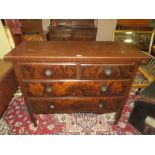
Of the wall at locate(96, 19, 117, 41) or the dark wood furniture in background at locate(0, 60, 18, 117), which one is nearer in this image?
the dark wood furniture in background at locate(0, 60, 18, 117)

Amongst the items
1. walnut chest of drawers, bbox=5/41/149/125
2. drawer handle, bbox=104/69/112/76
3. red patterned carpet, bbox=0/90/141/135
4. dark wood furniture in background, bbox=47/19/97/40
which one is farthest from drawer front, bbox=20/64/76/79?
dark wood furniture in background, bbox=47/19/97/40

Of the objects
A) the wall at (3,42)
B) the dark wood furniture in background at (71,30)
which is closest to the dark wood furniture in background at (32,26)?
the dark wood furniture in background at (71,30)

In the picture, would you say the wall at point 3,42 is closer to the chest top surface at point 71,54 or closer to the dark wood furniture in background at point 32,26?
the chest top surface at point 71,54

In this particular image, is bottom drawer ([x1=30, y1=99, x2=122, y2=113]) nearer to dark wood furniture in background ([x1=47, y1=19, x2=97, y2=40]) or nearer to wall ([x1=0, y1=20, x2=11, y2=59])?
wall ([x1=0, y1=20, x2=11, y2=59])

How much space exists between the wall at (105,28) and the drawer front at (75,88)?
274 cm

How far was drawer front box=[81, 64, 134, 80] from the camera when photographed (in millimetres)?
1172

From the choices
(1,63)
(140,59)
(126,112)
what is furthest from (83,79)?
(1,63)

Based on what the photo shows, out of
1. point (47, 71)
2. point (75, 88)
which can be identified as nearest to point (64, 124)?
point (75, 88)

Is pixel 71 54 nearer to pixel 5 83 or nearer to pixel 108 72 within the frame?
pixel 108 72

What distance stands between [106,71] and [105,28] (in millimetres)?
2850

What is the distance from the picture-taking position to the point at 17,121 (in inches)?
70.2

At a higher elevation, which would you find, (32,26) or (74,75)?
(32,26)

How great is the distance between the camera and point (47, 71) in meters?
1.17

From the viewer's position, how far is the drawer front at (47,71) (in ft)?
3.78
